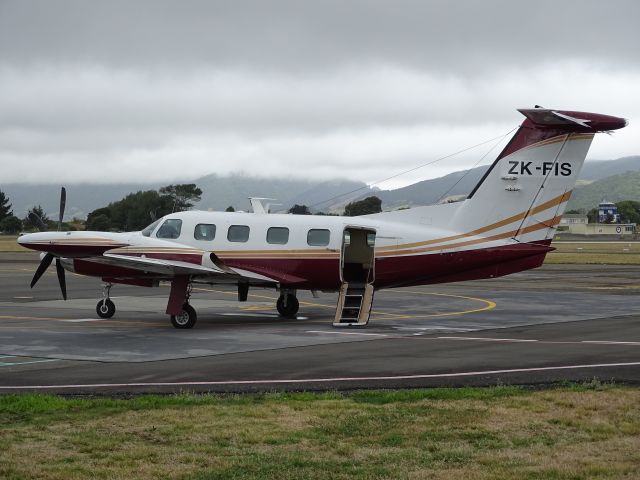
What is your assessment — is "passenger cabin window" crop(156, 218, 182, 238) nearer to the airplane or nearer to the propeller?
the airplane

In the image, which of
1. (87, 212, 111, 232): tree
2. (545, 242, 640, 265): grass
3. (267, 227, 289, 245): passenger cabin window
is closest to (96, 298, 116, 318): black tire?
(267, 227, 289, 245): passenger cabin window

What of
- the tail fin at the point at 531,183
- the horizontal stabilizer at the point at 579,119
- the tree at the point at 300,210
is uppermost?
the horizontal stabilizer at the point at 579,119

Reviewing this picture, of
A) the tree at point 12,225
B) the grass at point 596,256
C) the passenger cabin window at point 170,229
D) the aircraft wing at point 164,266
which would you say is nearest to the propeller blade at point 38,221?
the aircraft wing at point 164,266

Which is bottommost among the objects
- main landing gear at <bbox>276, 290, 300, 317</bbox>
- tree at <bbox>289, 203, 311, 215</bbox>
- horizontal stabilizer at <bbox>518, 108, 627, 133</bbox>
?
main landing gear at <bbox>276, 290, 300, 317</bbox>

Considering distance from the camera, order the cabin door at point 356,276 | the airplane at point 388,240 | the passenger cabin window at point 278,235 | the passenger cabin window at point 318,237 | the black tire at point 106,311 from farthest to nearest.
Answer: the black tire at point 106,311
the passenger cabin window at point 278,235
the passenger cabin window at point 318,237
the airplane at point 388,240
the cabin door at point 356,276

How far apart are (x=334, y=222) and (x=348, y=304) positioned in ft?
9.22

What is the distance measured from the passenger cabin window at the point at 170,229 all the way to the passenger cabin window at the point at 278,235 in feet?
10.1

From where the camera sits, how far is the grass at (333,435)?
9398mm

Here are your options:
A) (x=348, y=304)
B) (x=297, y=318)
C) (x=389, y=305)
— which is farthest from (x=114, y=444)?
(x=389, y=305)

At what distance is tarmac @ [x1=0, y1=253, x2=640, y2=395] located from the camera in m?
15.7

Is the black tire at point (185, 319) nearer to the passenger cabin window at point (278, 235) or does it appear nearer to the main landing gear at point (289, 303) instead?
the passenger cabin window at point (278, 235)

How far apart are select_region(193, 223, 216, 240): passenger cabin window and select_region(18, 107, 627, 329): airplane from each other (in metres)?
0.03

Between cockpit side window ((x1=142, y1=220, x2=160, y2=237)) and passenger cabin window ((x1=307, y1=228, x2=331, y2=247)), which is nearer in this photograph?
passenger cabin window ((x1=307, y1=228, x2=331, y2=247))

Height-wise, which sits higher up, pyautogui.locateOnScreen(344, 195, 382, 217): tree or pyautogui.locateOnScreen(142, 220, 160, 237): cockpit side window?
pyautogui.locateOnScreen(344, 195, 382, 217): tree
